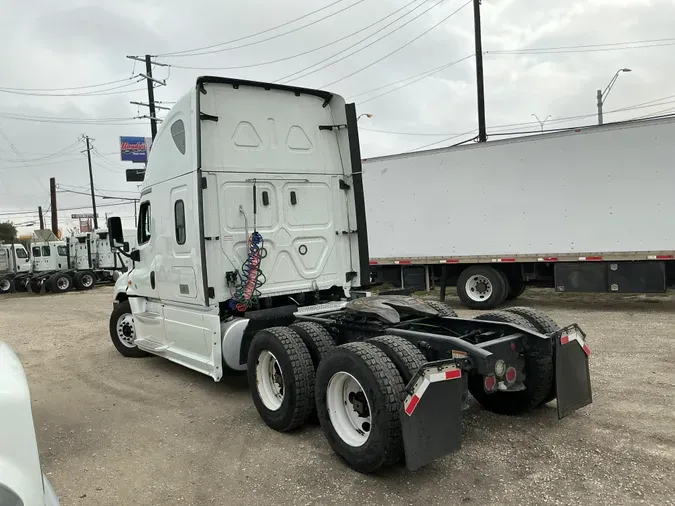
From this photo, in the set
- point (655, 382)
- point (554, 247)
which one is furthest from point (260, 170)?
point (554, 247)

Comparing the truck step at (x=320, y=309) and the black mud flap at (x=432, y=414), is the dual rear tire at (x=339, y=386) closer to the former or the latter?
the black mud flap at (x=432, y=414)

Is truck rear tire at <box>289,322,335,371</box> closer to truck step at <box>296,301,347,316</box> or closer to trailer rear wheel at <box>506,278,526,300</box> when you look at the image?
truck step at <box>296,301,347,316</box>

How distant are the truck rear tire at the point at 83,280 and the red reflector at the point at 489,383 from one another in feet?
79.6

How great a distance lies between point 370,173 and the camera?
13.3 metres

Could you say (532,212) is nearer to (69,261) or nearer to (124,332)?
(124,332)

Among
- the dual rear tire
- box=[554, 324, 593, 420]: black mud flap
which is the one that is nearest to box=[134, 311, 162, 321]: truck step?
the dual rear tire

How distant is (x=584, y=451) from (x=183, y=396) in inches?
169

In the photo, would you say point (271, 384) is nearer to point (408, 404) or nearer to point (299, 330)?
point (299, 330)

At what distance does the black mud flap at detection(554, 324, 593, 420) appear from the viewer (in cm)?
413

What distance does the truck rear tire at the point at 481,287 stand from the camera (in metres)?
11.7

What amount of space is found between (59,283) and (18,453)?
24764mm

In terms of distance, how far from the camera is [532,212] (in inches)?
438

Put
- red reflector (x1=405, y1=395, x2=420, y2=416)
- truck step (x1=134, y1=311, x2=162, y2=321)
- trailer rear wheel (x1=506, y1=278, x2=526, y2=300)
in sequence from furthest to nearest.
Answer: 1. trailer rear wheel (x1=506, y1=278, x2=526, y2=300)
2. truck step (x1=134, y1=311, x2=162, y2=321)
3. red reflector (x1=405, y1=395, x2=420, y2=416)

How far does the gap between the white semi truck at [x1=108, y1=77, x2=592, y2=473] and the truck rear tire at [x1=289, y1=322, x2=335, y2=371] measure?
0.06 feet
